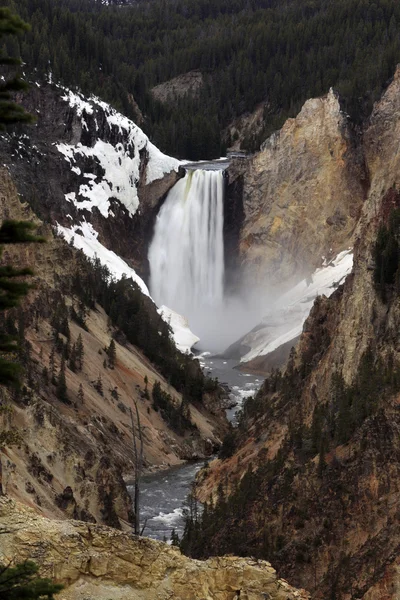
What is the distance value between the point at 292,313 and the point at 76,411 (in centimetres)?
4725

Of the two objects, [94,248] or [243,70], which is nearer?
[94,248]

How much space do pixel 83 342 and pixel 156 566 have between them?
5242 cm

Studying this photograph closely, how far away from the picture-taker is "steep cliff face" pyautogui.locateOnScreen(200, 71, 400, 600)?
114 feet

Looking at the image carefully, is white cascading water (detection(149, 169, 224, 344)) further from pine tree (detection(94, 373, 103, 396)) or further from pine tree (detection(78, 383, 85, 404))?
pine tree (detection(78, 383, 85, 404))

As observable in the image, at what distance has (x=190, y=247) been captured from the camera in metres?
132

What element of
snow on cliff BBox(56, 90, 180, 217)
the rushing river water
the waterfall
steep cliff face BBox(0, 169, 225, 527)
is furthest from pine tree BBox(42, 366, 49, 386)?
the waterfall

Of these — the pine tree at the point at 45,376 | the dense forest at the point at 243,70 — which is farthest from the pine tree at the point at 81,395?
the dense forest at the point at 243,70

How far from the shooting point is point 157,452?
68125 mm

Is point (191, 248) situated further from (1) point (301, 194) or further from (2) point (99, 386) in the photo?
(2) point (99, 386)

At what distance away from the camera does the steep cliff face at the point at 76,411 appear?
4591 cm

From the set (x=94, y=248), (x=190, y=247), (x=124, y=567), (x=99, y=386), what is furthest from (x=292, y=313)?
(x=124, y=567)

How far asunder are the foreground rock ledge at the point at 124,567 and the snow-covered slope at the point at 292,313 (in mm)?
75006

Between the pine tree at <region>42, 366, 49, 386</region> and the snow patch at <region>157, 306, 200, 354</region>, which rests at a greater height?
the pine tree at <region>42, 366, 49, 386</region>

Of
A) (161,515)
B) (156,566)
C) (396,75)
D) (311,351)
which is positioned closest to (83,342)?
(311,351)
